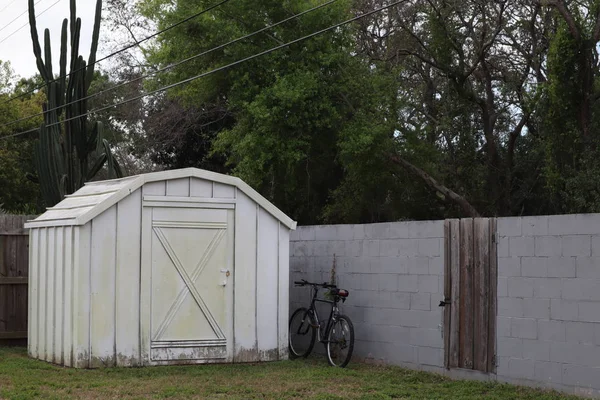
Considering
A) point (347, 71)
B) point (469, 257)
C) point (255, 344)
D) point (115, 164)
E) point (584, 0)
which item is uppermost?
point (584, 0)

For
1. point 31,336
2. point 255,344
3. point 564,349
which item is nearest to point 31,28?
point 31,336

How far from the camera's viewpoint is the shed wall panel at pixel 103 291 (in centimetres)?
1149

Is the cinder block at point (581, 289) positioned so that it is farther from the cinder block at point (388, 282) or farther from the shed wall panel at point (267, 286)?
the shed wall panel at point (267, 286)

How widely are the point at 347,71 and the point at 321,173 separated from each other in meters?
3.98

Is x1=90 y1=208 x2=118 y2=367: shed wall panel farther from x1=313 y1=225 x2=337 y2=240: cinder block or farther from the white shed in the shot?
x1=313 y1=225 x2=337 y2=240: cinder block

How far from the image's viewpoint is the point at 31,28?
1789 centimetres

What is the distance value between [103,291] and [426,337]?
417 cm

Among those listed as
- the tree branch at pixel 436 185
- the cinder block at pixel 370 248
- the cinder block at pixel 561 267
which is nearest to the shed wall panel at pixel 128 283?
the cinder block at pixel 370 248

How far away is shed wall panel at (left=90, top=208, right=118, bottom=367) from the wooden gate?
428cm

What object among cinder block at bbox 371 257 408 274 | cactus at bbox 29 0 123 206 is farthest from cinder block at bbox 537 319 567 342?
cactus at bbox 29 0 123 206

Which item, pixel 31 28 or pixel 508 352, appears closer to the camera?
pixel 508 352

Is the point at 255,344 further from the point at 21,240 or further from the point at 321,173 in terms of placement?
the point at 321,173

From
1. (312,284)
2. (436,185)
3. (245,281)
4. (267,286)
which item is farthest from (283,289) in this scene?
(436,185)

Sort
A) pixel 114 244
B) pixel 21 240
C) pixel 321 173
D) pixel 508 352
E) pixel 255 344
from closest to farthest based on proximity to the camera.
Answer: pixel 508 352
pixel 114 244
pixel 255 344
pixel 21 240
pixel 321 173
